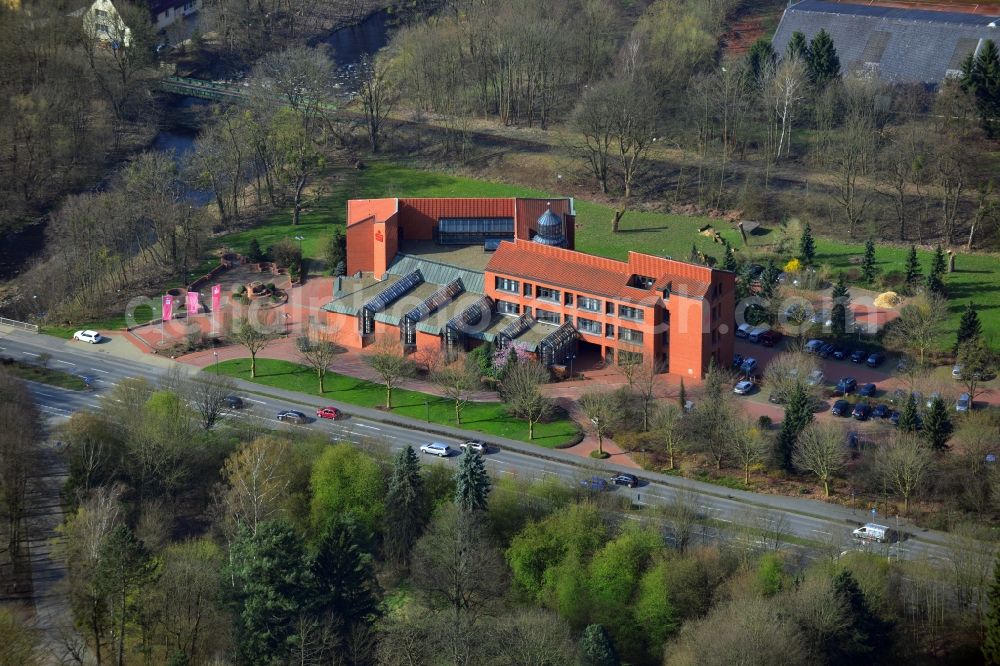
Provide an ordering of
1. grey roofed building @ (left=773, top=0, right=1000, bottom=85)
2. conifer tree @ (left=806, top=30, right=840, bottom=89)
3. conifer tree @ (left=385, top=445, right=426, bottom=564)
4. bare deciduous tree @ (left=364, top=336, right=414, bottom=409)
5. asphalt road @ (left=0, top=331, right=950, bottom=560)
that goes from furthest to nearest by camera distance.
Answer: conifer tree @ (left=806, top=30, right=840, bottom=89), grey roofed building @ (left=773, top=0, right=1000, bottom=85), bare deciduous tree @ (left=364, top=336, right=414, bottom=409), asphalt road @ (left=0, top=331, right=950, bottom=560), conifer tree @ (left=385, top=445, right=426, bottom=564)

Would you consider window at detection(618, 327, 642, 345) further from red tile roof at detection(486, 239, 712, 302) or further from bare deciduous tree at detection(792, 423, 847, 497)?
bare deciduous tree at detection(792, 423, 847, 497)

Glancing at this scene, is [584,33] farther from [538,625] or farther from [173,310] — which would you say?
[538,625]

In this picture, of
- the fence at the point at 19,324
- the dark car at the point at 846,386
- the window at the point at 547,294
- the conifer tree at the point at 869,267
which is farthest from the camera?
the conifer tree at the point at 869,267

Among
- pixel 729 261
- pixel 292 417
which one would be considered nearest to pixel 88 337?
pixel 292 417

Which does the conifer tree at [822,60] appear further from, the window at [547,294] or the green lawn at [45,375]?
the green lawn at [45,375]

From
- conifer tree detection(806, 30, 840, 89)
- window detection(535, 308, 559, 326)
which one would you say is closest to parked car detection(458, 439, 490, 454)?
window detection(535, 308, 559, 326)

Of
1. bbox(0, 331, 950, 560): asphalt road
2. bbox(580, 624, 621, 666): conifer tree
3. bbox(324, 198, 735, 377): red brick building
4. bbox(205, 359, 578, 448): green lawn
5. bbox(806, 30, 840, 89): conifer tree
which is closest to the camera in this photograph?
bbox(580, 624, 621, 666): conifer tree

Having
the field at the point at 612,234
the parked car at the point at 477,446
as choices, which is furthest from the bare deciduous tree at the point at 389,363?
the field at the point at 612,234
